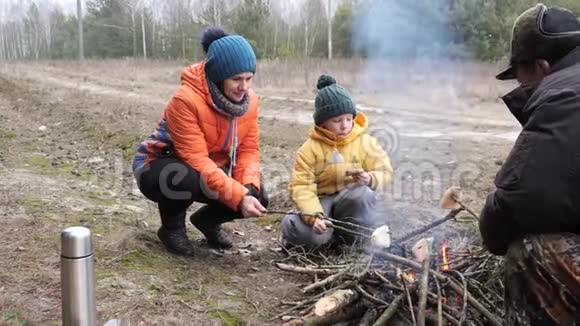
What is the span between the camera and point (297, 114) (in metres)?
10.5

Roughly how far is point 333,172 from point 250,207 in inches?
27.7

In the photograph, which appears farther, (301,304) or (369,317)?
(301,304)

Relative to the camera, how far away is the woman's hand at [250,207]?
9.59 ft

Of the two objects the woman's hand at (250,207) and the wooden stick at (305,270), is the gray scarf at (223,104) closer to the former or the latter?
the woman's hand at (250,207)

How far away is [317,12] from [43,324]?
13.7 metres

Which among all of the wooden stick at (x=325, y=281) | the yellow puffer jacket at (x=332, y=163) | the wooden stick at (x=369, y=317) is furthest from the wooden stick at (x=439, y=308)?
the yellow puffer jacket at (x=332, y=163)

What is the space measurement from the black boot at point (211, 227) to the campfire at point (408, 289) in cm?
69

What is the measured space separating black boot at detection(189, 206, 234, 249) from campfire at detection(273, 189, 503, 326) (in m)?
0.69

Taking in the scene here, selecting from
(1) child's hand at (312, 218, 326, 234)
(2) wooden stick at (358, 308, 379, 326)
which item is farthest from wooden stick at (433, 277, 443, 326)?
(1) child's hand at (312, 218, 326, 234)

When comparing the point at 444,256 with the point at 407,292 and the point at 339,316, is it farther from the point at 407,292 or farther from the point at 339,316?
the point at 339,316

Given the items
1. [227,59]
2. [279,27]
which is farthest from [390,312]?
[279,27]

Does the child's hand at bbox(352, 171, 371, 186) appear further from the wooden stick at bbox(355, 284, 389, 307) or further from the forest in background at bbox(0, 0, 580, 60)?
the forest in background at bbox(0, 0, 580, 60)

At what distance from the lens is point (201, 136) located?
302 centimetres

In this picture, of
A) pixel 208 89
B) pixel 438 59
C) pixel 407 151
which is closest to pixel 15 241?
pixel 208 89
